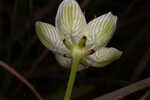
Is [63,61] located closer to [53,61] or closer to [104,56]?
[104,56]

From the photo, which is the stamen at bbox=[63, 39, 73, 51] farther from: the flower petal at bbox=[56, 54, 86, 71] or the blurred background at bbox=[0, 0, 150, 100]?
the blurred background at bbox=[0, 0, 150, 100]

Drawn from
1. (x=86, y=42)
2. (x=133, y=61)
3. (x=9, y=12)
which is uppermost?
(x=86, y=42)

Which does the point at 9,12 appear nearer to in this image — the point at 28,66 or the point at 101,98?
the point at 28,66

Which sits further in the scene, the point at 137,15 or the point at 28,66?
the point at 137,15

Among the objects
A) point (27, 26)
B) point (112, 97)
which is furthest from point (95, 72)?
point (112, 97)

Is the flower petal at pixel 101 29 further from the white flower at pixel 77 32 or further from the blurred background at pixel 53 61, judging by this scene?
the blurred background at pixel 53 61

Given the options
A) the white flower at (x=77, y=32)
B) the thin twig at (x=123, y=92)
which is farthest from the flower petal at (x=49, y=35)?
the thin twig at (x=123, y=92)

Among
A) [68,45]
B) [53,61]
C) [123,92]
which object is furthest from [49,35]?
[53,61]
